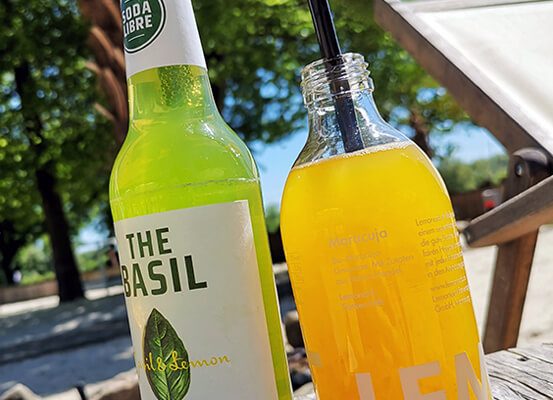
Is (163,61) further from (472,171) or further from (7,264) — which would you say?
(472,171)

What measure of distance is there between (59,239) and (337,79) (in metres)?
9.30

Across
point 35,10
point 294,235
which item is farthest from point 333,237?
point 35,10

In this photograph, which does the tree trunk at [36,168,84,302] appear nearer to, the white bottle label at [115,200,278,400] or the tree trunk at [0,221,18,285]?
the white bottle label at [115,200,278,400]

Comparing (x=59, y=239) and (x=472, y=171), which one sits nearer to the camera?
(x=59, y=239)

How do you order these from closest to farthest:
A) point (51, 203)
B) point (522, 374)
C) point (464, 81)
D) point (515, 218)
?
point (522, 374) < point (515, 218) < point (464, 81) < point (51, 203)

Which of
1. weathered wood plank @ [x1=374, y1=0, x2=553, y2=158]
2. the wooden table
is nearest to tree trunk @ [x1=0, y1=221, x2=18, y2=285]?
weathered wood plank @ [x1=374, y1=0, x2=553, y2=158]

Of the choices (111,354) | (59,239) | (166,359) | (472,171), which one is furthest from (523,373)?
(472,171)

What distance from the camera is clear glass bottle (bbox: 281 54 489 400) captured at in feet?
1.66

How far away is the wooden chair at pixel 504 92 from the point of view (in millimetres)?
1098

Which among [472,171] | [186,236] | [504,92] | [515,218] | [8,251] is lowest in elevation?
[472,171]

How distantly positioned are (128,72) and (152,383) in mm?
318

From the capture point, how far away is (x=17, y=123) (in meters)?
8.13

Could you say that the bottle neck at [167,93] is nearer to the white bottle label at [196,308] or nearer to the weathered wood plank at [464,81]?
the white bottle label at [196,308]

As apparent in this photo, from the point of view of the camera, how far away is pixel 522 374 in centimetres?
77
